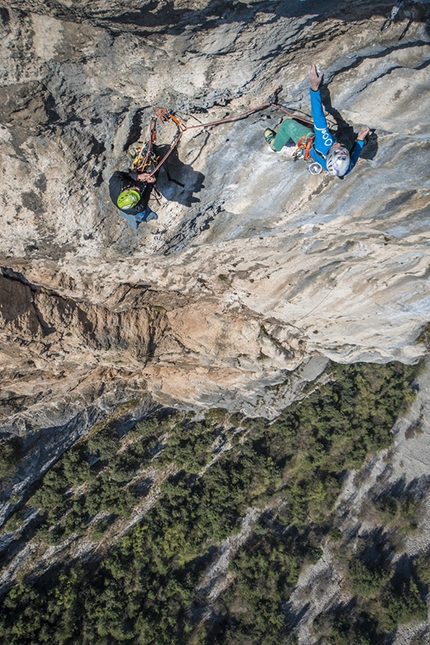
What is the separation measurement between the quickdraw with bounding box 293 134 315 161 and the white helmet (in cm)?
35

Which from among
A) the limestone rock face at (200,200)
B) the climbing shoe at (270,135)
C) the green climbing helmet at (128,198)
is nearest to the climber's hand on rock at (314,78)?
the limestone rock face at (200,200)

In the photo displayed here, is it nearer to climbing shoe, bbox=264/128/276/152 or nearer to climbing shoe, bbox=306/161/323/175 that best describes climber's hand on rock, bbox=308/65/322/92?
climbing shoe, bbox=264/128/276/152

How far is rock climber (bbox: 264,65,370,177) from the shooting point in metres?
4.96

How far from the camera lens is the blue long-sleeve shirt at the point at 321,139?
4965mm

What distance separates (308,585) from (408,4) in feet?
58.2

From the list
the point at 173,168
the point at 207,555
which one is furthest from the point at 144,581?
the point at 173,168

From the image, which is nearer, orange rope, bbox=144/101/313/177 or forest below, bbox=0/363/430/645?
orange rope, bbox=144/101/313/177

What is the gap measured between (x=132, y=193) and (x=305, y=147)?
2637mm

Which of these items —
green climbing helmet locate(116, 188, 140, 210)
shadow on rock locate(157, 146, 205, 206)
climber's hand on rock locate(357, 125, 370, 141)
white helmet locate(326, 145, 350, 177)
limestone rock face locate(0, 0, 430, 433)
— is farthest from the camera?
shadow on rock locate(157, 146, 205, 206)

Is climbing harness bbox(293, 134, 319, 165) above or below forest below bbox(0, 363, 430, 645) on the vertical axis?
above

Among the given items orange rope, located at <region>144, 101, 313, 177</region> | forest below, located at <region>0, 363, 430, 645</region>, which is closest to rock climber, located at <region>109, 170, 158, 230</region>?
orange rope, located at <region>144, 101, 313, 177</region>

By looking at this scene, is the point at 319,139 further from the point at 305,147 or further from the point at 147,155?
the point at 147,155

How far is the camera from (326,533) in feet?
50.8

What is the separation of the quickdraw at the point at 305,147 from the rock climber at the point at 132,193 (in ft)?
→ 7.29
